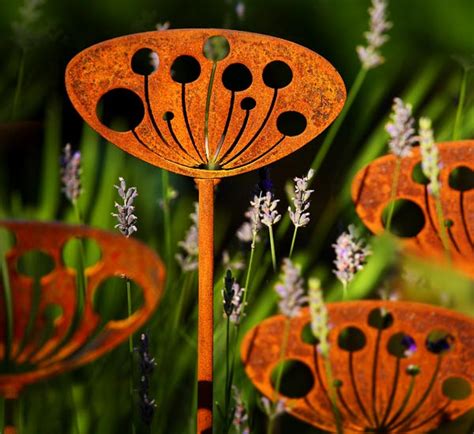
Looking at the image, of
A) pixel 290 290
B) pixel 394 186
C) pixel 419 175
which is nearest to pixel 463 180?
pixel 419 175

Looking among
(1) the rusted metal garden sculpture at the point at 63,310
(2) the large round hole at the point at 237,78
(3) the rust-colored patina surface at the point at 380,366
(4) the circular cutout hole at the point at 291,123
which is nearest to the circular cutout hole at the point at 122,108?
(2) the large round hole at the point at 237,78

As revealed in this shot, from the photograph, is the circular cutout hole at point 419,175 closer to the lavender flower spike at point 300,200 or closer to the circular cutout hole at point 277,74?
the circular cutout hole at point 277,74

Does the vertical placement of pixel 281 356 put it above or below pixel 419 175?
below

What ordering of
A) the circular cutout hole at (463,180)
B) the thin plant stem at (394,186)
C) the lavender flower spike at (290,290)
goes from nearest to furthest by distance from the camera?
the lavender flower spike at (290,290) → the thin plant stem at (394,186) → the circular cutout hole at (463,180)

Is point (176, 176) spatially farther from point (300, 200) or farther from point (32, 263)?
point (300, 200)

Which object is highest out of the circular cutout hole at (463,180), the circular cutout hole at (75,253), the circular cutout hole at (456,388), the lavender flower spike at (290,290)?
the circular cutout hole at (463,180)

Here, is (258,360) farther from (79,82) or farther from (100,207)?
(100,207)

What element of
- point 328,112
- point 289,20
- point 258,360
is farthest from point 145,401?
point 289,20
